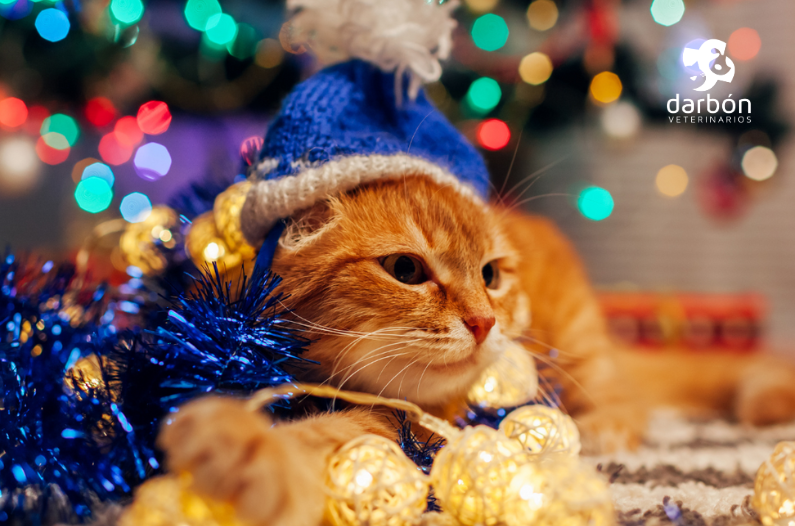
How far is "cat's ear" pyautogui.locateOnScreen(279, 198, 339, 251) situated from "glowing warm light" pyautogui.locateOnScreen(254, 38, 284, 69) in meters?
1.29

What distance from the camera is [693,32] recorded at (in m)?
2.03

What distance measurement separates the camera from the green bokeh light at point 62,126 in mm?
1849

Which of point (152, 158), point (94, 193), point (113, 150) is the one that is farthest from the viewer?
point (113, 150)

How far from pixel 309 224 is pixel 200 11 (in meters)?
1.31

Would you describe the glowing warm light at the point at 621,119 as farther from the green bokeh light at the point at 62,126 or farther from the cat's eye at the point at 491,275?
the green bokeh light at the point at 62,126

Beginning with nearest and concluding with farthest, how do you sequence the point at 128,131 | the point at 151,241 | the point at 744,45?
the point at 151,241
the point at 128,131
the point at 744,45

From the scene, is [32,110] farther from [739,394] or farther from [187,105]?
[739,394]

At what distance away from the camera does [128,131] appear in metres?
2.06

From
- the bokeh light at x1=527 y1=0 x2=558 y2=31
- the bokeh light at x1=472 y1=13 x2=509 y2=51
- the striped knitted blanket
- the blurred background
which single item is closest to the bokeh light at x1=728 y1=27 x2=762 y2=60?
the blurred background

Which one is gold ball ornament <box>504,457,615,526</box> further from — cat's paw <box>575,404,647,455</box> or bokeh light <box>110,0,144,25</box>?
bokeh light <box>110,0,144,25</box>

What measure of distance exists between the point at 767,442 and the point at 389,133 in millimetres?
1076

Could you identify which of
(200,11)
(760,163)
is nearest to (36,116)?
(200,11)

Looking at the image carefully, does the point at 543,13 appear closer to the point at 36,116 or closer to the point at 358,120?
the point at 358,120

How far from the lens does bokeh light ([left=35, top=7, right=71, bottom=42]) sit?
1516 mm
